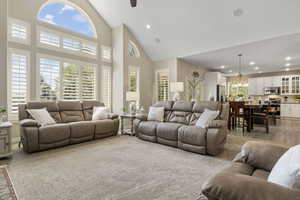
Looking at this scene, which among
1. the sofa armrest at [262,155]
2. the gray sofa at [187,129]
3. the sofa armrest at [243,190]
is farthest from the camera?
the gray sofa at [187,129]

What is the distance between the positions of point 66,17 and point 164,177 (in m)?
5.50

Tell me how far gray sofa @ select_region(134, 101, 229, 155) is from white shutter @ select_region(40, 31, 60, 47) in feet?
10.9

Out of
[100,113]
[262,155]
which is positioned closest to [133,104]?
[100,113]

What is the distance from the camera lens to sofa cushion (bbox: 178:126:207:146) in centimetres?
328

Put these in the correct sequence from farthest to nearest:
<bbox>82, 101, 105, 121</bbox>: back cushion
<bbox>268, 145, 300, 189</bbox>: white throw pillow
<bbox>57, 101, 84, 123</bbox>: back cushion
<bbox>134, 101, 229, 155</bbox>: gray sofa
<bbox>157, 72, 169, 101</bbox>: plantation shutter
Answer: <bbox>157, 72, 169, 101</bbox>: plantation shutter
<bbox>82, 101, 105, 121</bbox>: back cushion
<bbox>57, 101, 84, 123</bbox>: back cushion
<bbox>134, 101, 229, 155</bbox>: gray sofa
<bbox>268, 145, 300, 189</bbox>: white throw pillow

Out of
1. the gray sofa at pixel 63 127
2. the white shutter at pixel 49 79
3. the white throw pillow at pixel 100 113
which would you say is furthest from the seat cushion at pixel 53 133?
the white shutter at pixel 49 79

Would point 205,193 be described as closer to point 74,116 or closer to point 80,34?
point 74,116

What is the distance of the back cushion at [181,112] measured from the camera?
4.30m

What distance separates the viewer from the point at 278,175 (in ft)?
3.41

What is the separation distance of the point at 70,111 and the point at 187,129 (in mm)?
3224

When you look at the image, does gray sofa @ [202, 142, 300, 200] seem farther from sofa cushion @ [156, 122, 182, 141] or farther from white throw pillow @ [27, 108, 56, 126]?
white throw pillow @ [27, 108, 56, 126]

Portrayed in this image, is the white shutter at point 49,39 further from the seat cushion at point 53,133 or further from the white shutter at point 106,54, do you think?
the seat cushion at point 53,133

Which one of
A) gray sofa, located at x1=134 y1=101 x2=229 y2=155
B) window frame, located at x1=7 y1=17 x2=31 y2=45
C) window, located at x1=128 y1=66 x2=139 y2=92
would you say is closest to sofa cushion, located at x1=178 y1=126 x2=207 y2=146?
gray sofa, located at x1=134 y1=101 x2=229 y2=155

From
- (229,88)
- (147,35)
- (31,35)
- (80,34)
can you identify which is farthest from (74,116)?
(229,88)
